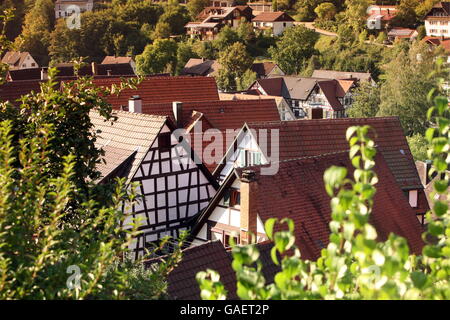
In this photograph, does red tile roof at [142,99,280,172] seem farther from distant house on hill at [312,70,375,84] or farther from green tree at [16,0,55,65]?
green tree at [16,0,55,65]

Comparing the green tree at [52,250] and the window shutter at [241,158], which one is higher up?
the green tree at [52,250]

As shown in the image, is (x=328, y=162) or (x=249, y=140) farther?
(x=249, y=140)

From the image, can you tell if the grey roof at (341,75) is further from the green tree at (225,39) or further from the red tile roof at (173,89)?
the red tile roof at (173,89)

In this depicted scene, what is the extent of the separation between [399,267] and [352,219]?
0.99ft

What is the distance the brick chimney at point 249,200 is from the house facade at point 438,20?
83259 mm

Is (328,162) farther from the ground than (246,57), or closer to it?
farther from the ground

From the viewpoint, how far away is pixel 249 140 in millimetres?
18578

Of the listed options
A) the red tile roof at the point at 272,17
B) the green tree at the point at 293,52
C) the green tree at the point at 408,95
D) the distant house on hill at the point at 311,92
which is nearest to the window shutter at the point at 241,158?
the green tree at the point at 408,95

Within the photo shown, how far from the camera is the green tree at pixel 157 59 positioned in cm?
7212

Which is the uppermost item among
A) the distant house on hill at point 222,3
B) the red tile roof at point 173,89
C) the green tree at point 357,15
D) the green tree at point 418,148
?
the red tile roof at point 173,89

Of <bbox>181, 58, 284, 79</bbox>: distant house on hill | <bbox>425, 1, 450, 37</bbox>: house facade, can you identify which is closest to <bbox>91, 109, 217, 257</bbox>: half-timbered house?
<bbox>181, 58, 284, 79</bbox>: distant house on hill

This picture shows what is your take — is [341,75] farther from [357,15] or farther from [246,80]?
[357,15]
